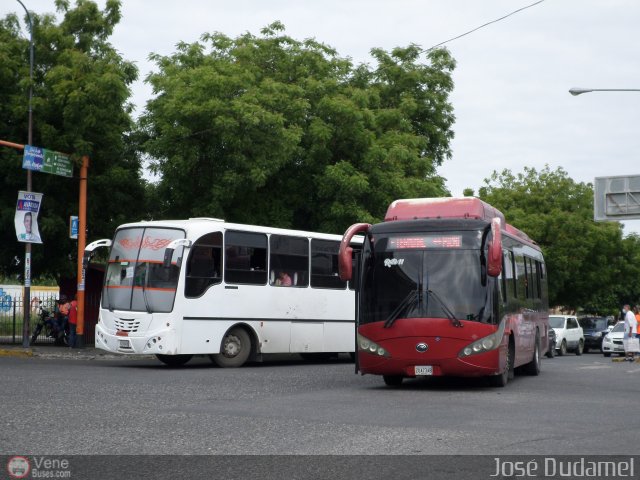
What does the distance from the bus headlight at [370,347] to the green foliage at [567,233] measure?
37970 millimetres

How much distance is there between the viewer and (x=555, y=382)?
2002 cm

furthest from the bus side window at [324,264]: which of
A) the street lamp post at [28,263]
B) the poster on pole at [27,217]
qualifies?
the street lamp post at [28,263]

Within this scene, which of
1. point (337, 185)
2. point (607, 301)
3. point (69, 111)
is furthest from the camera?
point (607, 301)

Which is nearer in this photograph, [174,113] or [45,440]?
[45,440]

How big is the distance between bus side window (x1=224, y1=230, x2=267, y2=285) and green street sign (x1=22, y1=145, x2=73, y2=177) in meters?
6.82

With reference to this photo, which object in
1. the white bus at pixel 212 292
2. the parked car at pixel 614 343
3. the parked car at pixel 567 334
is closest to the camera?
the white bus at pixel 212 292

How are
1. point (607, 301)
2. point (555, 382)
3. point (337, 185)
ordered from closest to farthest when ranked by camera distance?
1. point (555, 382)
2. point (337, 185)
3. point (607, 301)

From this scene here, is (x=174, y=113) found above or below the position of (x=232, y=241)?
above

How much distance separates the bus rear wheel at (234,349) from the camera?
75.7 feet

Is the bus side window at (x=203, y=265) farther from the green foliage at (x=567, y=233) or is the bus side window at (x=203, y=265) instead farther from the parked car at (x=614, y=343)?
the green foliage at (x=567, y=233)

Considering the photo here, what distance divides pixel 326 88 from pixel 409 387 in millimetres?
16973

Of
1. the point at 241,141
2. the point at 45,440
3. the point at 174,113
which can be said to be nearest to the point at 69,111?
the point at 174,113

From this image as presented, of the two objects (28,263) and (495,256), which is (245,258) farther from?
(495,256)

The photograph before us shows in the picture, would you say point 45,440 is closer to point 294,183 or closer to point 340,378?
point 340,378
